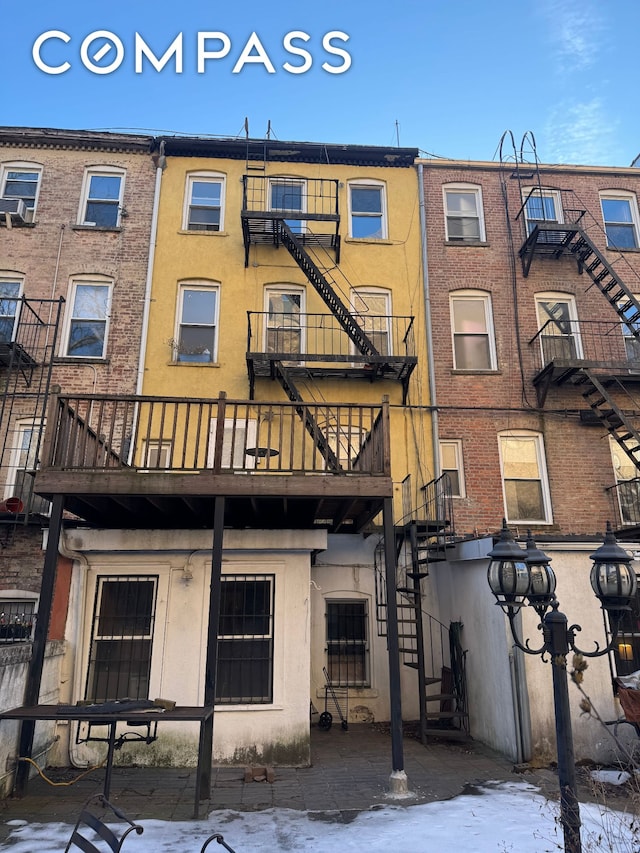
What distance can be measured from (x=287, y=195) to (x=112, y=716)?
12539 millimetres

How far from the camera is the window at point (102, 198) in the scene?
1391 cm

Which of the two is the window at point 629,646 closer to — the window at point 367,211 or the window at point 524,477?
the window at point 524,477

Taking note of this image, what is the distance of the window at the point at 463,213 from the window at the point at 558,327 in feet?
7.61

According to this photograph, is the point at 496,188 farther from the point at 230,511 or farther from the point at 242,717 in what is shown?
the point at 242,717

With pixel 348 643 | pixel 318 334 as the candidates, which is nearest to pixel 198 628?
pixel 348 643

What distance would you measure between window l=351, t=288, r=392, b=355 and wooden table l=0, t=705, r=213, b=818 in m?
9.21

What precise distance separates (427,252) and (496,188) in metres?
2.78

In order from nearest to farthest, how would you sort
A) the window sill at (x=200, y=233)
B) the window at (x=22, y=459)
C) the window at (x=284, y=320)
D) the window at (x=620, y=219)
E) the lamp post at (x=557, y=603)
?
the lamp post at (x=557, y=603) < the window at (x=22, y=459) < the window at (x=284, y=320) < the window sill at (x=200, y=233) < the window at (x=620, y=219)

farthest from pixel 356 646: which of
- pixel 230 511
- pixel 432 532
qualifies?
pixel 230 511

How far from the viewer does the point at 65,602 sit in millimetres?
8250

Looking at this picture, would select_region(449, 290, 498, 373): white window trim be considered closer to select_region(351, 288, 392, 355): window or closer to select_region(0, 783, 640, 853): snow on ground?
select_region(351, 288, 392, 355): window

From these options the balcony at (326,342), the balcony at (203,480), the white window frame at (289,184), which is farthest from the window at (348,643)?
the white window frame at (289,184)

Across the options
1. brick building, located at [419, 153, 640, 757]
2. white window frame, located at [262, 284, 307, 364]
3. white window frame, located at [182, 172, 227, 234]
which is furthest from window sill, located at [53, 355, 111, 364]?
brick building, located at [419, 153, 640, 757]

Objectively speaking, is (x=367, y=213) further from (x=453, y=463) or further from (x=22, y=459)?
(x=22, y=459)
